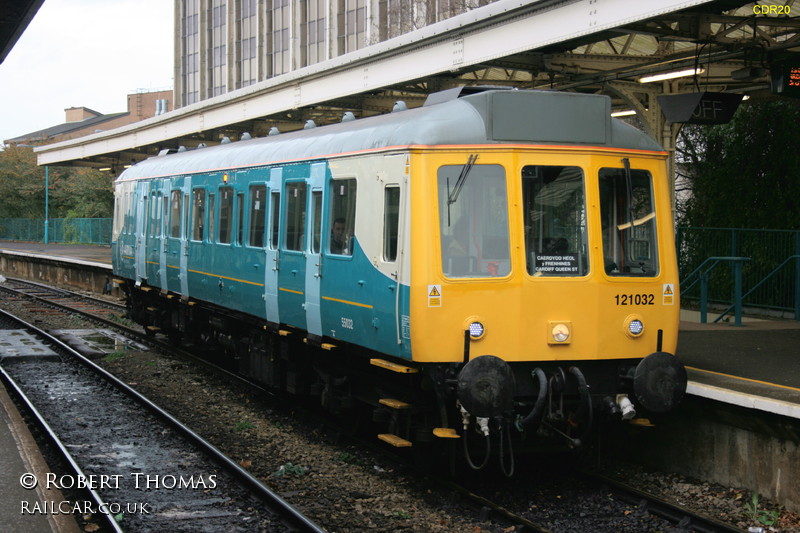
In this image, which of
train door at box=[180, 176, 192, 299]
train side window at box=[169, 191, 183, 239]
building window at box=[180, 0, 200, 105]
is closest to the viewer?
train door at box=[180, 176, 192, 299]

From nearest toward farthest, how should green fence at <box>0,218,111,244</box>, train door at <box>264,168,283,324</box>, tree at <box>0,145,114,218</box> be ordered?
1. train door at <box>264,168,283,324</box>
2. green fence at <box>0,218,111,244</box>
3. tree at <box>0,145,114,218</box>

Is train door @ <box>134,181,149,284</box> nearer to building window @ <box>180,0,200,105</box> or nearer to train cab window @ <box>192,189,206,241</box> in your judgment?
train cab window @ <box>192,189,206,241</box>

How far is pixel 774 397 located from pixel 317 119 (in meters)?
15.1

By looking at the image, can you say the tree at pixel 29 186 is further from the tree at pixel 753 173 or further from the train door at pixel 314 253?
the train door at pixel 314 253

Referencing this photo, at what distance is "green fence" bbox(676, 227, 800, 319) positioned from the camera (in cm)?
1600

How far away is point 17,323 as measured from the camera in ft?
72.6

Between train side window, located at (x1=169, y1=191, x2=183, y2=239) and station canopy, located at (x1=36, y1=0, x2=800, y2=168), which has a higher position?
station canopy, located at (x1=36, y1=0, x2=800, y2=168)

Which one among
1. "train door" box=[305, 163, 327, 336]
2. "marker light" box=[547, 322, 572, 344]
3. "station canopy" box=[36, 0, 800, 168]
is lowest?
"marker light" box=[547, 322, 572, 344]

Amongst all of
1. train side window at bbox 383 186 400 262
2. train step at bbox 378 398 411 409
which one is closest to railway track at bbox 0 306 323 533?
train step at bbox 378 398 411 409

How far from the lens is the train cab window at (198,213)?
551 inches

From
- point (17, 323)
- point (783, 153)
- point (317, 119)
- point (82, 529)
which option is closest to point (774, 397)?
point (82, 529)

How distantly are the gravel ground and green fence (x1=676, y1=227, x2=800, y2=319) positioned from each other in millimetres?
7310

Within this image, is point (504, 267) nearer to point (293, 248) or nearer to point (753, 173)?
point (293, 248)

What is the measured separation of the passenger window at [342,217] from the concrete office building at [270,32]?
2952 cm
